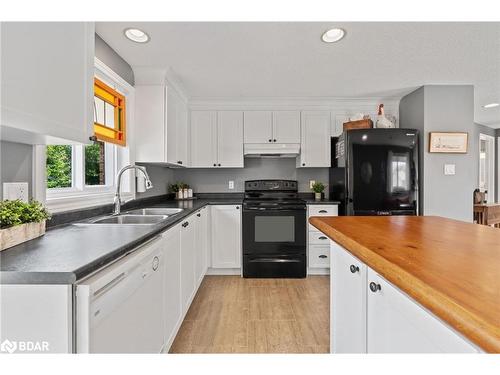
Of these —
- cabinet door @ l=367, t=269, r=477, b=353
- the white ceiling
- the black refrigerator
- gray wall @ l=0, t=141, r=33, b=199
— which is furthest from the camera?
the black refrigerator

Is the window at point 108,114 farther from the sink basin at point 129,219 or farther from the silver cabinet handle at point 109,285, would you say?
the silver cabinet handle at point 109,285

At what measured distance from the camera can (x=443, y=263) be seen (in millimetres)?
676

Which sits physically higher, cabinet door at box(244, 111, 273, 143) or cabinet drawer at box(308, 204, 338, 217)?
cabinet door at box(244, 111, 273, 143)

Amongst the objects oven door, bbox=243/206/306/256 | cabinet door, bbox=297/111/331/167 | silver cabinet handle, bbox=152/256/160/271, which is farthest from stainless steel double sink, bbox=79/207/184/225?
cabinet door, bbox=297/111/331/167

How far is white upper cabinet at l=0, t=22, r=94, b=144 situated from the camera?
79 cm

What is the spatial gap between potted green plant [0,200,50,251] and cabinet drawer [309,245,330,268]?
2.60m

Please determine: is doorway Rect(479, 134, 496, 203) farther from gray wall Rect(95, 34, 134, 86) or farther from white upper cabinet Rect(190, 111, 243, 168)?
gray wall Rect(95, 34, 134, 86)

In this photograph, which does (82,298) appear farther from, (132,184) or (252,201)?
(252,201)

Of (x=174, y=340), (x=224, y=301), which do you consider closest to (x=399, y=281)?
(x=174, y=340)

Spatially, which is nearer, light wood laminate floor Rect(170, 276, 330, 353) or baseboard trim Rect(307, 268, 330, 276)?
light wood laminate floor Rect(170, 276, 330, 353)

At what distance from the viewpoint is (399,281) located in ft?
2.06

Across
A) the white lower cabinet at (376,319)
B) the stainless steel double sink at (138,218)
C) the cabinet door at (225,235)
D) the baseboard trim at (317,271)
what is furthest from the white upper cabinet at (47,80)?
the baseboard trim at (317,271)

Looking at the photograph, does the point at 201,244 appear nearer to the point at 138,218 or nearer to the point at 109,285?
the point at 138,218

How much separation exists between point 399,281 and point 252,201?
2531mm
